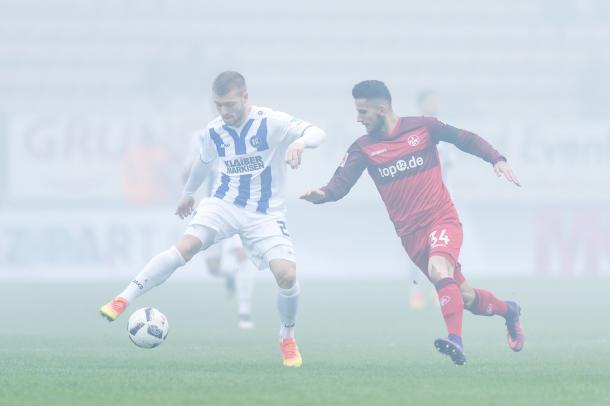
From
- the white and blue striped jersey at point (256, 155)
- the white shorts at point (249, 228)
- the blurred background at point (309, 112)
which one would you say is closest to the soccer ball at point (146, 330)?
the white shorts at point (249, 228)

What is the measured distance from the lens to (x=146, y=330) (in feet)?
27.0

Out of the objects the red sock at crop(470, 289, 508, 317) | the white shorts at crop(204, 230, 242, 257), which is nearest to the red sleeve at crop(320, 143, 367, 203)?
the red sock at crop(470, 289, 508, 317)

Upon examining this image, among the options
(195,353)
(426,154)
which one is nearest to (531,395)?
(426,154)

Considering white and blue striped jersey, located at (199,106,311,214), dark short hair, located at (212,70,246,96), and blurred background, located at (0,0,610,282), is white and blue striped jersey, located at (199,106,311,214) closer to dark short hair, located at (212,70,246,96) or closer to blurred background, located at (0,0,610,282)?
dark short hair, located at (212,70,246,96)

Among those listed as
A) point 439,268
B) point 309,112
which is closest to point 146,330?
point 439,268

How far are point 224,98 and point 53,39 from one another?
28404 mm

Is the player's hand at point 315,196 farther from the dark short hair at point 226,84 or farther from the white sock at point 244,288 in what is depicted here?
the white sock at point 244,288

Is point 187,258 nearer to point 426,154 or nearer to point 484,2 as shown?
point 426,154

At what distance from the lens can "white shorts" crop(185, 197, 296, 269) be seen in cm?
874

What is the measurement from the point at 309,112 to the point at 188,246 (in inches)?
951

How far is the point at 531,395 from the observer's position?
Result: 648 centimetres

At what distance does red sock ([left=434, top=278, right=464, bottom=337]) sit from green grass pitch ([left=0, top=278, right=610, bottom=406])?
0.26 metres

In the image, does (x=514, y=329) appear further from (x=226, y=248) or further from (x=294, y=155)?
(x=226, y=248)

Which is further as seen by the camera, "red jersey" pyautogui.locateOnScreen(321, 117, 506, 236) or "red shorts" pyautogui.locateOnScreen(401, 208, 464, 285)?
"red jersey" pyautogui.locateOnScreen(321, 117, 506, 236)
